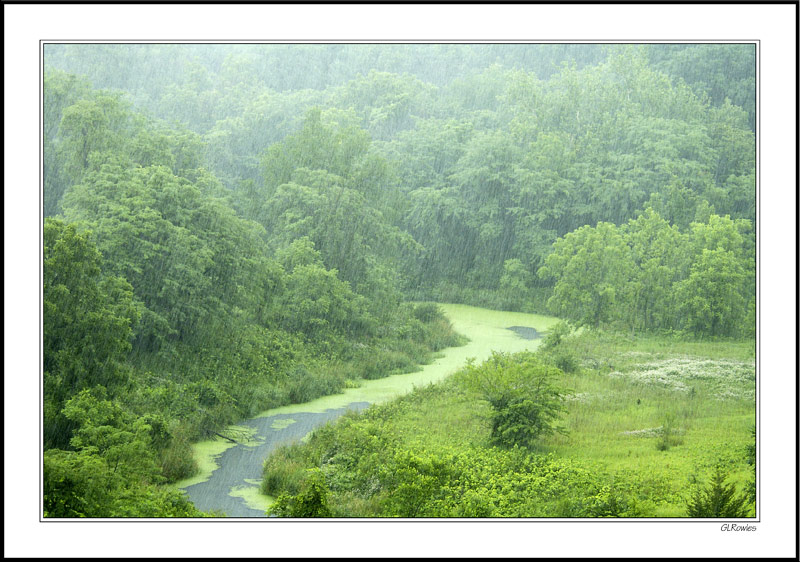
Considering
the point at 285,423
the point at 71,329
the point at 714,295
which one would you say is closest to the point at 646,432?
the point at 714,295

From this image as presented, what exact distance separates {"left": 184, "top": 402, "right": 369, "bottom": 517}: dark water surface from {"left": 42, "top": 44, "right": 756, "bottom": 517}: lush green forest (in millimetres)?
421

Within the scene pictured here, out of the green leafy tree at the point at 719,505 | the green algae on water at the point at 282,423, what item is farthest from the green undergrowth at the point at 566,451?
the green algae on water at the point at 282,423

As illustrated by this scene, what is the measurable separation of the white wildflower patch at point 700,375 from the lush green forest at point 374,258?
143mm

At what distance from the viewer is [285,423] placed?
1452 cm

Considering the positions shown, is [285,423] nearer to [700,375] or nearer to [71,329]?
[71,329]

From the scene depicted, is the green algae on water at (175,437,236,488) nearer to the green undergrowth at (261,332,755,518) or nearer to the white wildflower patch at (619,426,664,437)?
the green undergrowth at (261,332,755,518)

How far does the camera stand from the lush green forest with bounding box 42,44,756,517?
1103 centimetres

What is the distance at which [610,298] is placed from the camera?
1817 centimetres

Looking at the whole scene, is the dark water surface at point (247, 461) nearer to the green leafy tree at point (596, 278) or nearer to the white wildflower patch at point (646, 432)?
the white wildflower patch at point (646, 432)

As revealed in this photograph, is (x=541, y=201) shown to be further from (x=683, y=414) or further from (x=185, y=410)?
(x=185, y=410)

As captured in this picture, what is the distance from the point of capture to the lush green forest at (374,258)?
434 inches

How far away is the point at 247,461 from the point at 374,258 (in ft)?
37.6

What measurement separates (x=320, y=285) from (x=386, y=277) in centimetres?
359
